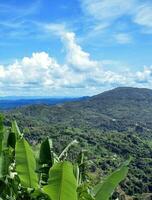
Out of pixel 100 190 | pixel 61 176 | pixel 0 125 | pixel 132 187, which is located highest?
pixel 0 125

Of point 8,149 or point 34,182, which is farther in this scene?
point 8,149

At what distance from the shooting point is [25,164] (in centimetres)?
231

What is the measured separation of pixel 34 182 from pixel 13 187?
0.40ft

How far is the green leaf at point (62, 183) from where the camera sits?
6.48 feet

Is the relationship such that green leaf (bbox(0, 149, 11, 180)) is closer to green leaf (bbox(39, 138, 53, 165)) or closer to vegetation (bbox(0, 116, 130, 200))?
vegetation (bbox(0, 116, 130, 200))

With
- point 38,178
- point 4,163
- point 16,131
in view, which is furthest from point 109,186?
point 16,131

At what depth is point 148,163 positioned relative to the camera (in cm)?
15650

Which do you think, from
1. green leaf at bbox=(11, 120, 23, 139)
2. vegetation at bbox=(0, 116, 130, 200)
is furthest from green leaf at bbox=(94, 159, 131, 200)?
green leaf at bbox=(11, 120, 23, 139)

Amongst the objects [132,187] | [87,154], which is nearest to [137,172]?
[132,187]

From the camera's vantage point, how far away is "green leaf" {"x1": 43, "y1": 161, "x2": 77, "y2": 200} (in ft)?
6.48

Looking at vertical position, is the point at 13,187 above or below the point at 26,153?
below

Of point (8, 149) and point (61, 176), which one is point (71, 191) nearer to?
point (61, 176)

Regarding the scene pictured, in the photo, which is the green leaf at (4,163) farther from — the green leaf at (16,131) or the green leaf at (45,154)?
the green leaf at (16,131)

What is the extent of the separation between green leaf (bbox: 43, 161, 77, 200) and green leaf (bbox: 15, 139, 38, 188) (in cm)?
23
